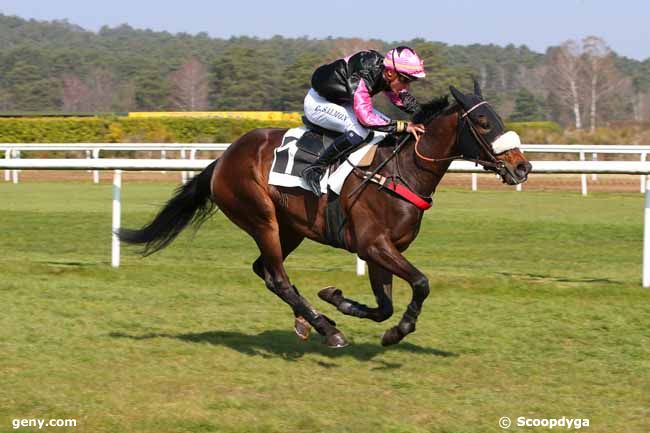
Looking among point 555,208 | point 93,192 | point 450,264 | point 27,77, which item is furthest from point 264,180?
point 27,77

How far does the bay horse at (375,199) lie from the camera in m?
5.63

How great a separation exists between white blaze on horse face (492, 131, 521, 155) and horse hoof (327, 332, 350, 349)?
1404 mm

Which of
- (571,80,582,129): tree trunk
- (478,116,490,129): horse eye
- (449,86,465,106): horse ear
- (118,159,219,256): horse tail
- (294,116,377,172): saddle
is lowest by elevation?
(118,159,219,256): horse tail

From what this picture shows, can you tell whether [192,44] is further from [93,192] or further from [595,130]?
[93,192]

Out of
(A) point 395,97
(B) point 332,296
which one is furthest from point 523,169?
(B) point 332,296

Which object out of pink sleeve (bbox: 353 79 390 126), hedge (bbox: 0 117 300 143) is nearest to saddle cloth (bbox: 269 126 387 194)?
pink sleeve (bbox: 353 79 390 126)

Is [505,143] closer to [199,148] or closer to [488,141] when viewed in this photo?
[488,141]

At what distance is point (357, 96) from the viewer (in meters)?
5.92

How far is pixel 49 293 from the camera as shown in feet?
25.7

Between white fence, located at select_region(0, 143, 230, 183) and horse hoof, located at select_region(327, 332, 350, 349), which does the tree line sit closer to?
white fence, located at select_region(0, 143, 230, 183)

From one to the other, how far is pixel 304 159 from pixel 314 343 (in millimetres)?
1158

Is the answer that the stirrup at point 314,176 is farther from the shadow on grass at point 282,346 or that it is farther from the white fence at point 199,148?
the white fence at point 199,148

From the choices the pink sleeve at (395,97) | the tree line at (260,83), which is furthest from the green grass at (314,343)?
the tree line at (260,83)

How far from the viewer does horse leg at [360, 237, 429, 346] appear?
18.5 ft
